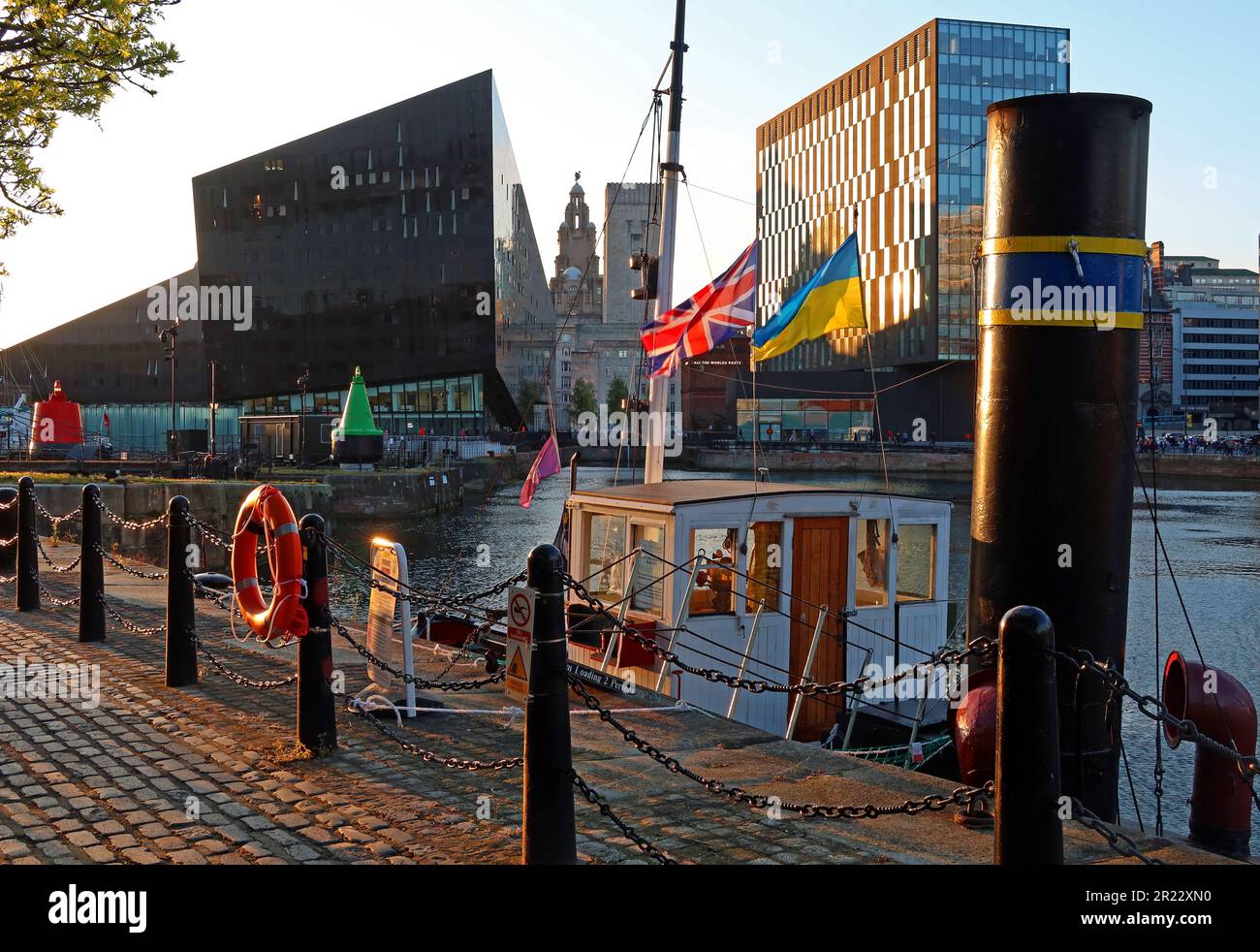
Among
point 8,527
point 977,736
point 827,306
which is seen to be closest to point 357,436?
point 8,527

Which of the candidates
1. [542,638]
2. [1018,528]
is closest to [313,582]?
[542,638]

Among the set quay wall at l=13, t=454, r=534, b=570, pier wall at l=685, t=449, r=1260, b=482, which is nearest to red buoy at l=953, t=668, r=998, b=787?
quay wall at l=13, t=454, r=534, b=570

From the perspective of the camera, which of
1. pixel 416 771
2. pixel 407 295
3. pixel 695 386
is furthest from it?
pixel 695 386

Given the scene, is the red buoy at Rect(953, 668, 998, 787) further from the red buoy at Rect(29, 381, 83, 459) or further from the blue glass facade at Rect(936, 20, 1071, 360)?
the blue glass facade at Rect(936, 20, 1071, 360)

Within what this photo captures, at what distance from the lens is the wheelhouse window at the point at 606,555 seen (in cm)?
1120

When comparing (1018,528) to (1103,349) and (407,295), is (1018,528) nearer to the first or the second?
(1103,349)

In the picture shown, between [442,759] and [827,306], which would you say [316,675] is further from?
[827,306]

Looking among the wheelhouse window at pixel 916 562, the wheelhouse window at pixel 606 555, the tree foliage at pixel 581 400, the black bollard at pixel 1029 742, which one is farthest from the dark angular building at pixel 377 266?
the black bollard at pixel 1029 742

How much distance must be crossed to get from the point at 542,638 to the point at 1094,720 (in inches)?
128

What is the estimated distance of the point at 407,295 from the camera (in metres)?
73.8

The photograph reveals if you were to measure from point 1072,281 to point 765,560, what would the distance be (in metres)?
4.81

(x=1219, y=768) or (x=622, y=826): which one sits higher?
(x=622, y=826)

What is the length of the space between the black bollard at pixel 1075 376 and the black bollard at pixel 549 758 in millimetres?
2773

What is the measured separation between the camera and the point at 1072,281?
21.1ft
